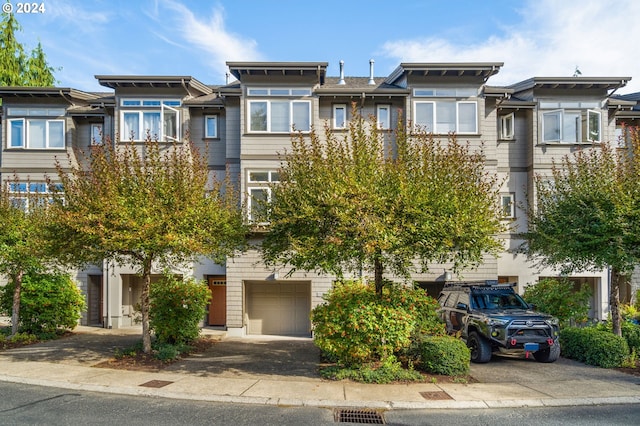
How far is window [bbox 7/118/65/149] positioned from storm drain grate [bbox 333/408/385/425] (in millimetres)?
17329

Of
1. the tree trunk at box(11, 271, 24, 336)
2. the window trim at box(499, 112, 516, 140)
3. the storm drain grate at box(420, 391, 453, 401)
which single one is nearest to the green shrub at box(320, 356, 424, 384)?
the storm drain grate at box(420, 391, 453, 401)

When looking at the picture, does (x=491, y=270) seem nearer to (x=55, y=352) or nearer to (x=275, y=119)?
(x=275, y=119)

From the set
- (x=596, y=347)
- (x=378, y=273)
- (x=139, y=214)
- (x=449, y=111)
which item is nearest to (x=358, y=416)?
(x=378, y=273)

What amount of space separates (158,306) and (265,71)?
9586mm

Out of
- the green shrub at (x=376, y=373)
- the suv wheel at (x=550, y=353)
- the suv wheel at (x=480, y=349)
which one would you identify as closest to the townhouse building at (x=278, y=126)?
the suv wheel at (x=480, y=349)

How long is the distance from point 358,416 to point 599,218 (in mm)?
7980

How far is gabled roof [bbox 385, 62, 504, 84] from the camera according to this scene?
58.6 feet

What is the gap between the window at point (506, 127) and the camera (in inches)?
783

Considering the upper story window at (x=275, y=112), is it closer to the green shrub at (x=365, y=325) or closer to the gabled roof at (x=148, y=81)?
the gabled roof at (x=148, y=81)

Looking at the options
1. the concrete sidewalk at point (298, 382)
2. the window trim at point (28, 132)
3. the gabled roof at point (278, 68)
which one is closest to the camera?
the concrete sidewalk at point (298, 382)

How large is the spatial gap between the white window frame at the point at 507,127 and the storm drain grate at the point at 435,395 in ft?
44.9

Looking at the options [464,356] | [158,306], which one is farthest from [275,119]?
[464,356]

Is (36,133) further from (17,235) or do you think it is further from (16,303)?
(16,303)

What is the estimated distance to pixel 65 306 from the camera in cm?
1617
